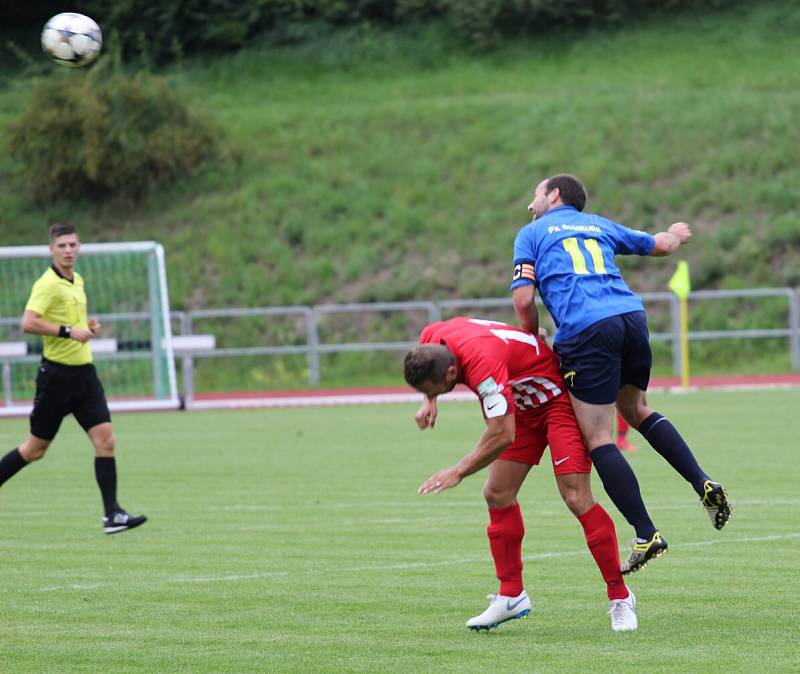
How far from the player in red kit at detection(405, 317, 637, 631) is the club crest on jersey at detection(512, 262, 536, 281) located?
0.33 metres

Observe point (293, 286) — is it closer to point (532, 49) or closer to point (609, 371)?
point (532, 49)

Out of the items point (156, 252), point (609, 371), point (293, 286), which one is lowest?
point (293, 286)

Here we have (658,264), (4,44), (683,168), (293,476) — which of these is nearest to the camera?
(293,476)

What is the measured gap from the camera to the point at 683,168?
122ft

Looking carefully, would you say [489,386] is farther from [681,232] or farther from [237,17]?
[237,17]

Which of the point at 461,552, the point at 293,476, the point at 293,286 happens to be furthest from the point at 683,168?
the point at 461,552

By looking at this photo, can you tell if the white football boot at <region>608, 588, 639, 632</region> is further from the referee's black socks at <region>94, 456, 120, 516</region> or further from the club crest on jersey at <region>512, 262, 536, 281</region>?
the referee's black socks at <region>94, 456, 120, 516</region>

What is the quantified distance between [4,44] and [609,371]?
49.2m

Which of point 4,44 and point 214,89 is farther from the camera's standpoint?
point 4,44

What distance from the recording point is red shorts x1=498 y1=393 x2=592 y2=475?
22.9 ft

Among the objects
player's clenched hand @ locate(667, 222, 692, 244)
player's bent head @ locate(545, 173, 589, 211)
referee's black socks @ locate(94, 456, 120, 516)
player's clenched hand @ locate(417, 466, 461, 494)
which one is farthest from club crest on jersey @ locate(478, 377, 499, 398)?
referee's black socks @ locate(94, 456, 120, 516)

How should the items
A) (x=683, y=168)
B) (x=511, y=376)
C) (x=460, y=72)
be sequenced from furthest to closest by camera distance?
(x=460, y=72), (x=683, y=168), (x=511, y=376)

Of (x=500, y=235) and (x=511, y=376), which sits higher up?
(x=511, y=376)

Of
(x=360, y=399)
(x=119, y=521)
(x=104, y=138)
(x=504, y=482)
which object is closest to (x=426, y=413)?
(x=504, y=482)
